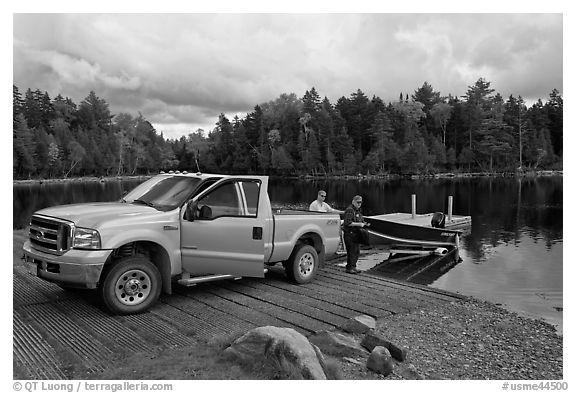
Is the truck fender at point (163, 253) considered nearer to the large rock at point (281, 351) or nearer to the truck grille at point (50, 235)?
the truck grille at point (50, 235)

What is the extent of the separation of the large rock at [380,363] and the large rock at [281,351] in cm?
88

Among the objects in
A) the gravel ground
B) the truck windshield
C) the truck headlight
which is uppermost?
the truck windshield

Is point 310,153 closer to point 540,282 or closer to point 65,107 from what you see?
point 65,107

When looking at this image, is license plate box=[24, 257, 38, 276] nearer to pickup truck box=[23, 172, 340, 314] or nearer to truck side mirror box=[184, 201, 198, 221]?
pickup truck box=[23, 172, 340, 314]

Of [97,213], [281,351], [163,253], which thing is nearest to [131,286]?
[163,253]

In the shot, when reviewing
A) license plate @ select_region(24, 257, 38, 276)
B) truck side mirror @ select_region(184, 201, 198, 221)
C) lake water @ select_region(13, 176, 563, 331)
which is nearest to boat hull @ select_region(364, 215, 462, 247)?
lake water @ select_region(13, 176, 563, 331)

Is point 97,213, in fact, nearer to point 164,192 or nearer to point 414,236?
point 164,192

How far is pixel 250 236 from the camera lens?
26.6 ft

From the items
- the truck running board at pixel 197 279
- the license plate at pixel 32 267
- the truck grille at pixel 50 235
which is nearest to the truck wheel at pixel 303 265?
the truck running board at pixel 197 279

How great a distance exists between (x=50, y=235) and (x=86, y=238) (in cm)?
70

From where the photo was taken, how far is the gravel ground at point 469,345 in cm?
612

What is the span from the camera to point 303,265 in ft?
31.8

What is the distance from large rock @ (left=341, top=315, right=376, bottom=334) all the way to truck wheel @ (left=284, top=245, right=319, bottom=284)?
7.27ft

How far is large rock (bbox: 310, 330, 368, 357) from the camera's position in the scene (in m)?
6.13
